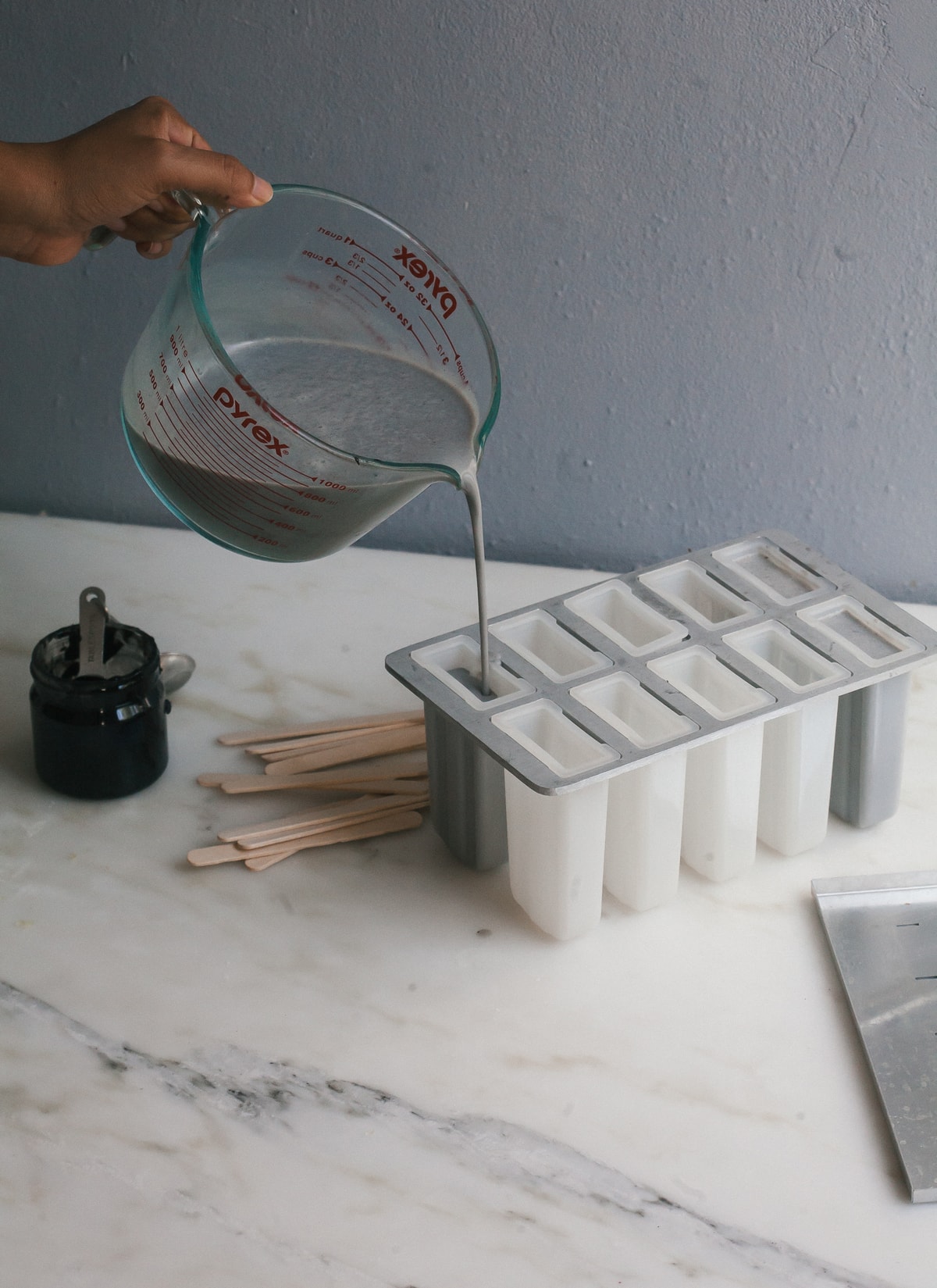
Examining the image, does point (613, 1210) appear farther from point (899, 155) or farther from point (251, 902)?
point (899, 155)

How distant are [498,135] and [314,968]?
62 centimetres

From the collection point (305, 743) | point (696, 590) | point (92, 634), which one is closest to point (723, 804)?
point (696, 590)

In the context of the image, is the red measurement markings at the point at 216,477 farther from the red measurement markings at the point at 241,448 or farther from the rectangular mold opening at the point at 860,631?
the rectangular mold opening at the point at 860,631

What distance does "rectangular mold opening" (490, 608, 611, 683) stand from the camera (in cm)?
86

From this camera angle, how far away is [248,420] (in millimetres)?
663

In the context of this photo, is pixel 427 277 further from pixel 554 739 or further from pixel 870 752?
pixel 870 752

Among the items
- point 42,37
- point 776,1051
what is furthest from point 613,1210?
point 42,37

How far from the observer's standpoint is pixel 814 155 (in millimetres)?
1009

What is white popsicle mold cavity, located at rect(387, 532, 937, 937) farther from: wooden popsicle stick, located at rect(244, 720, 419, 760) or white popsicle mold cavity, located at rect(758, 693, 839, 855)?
wooden popsicle stick, located at rect(244, 720, 419, 760)

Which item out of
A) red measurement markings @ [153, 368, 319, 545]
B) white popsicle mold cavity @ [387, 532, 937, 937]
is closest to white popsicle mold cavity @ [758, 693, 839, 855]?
white popsicle mold cavity @ [387, 532, 937, 937]

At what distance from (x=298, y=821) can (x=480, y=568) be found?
223 millimetres

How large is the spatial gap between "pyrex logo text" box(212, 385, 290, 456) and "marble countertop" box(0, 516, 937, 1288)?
304 mm

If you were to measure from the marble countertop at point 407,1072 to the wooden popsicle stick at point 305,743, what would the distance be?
0.02 metres

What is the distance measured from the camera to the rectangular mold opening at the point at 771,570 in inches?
36.0
